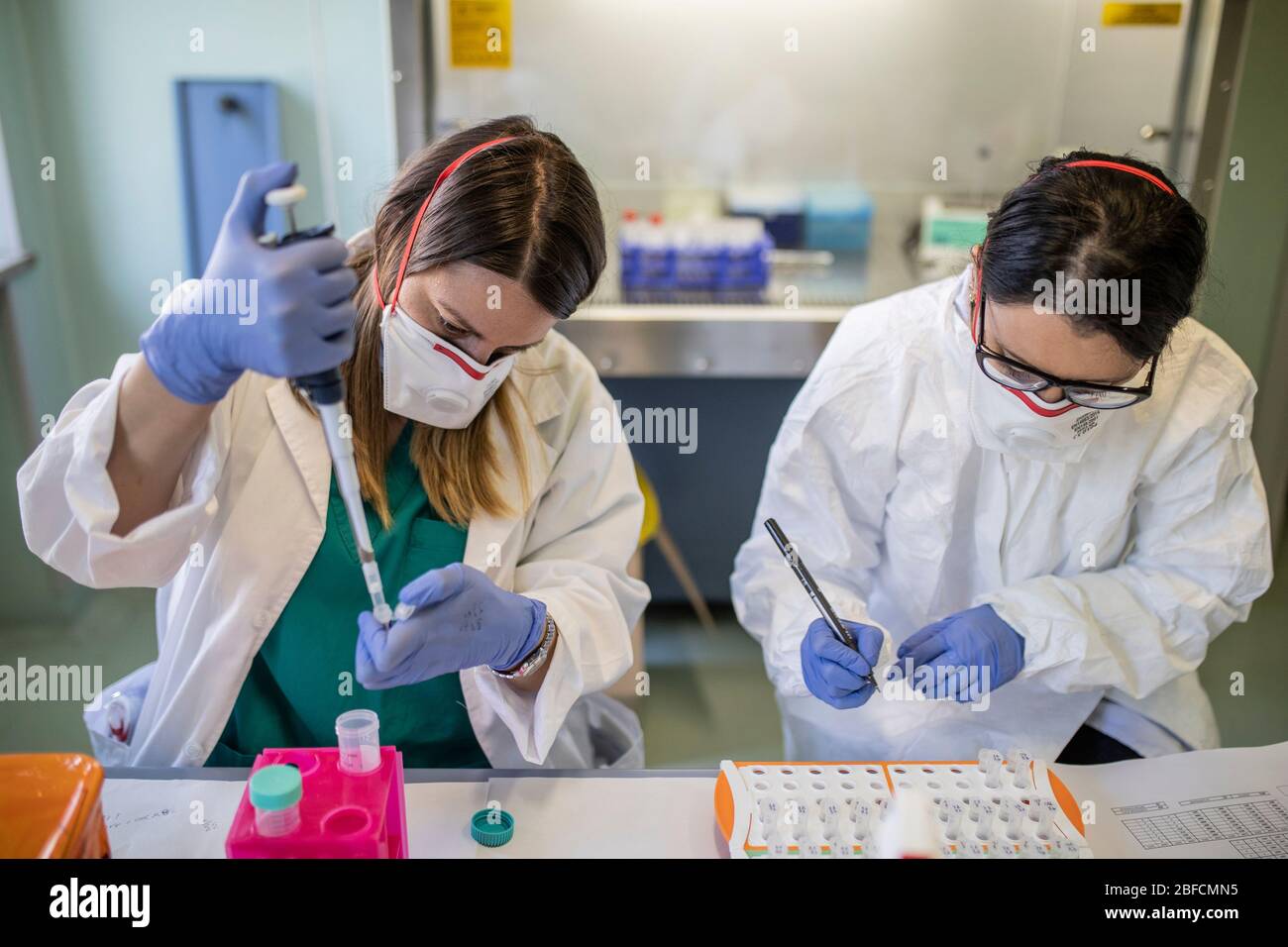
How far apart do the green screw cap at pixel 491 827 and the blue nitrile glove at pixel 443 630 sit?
6.4 inches

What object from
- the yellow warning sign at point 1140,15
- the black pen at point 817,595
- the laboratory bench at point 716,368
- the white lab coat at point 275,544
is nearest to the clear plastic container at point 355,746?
the white lab coat at point 275,544

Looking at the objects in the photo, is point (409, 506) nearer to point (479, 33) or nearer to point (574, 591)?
point (574, 591)

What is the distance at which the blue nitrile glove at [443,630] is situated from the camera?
1062mm

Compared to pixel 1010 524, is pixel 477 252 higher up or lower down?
higher up

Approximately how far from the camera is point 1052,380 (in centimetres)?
121

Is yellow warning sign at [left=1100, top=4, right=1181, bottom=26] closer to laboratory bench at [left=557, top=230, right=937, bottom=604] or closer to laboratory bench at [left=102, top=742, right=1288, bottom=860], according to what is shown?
laboratory bench at [left=557, top=230, right=937, bottom=604]

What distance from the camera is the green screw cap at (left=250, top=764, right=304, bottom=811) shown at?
0.82 metres

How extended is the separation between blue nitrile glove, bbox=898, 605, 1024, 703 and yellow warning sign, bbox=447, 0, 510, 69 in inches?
80.6

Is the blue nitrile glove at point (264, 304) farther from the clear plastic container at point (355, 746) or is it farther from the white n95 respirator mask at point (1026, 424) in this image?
the white n95 respirator mask at point (1026, 424)

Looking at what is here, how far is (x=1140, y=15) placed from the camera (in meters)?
2.74

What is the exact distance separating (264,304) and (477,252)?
1.03 ft

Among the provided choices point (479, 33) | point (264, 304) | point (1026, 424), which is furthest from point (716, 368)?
point (264, 304)

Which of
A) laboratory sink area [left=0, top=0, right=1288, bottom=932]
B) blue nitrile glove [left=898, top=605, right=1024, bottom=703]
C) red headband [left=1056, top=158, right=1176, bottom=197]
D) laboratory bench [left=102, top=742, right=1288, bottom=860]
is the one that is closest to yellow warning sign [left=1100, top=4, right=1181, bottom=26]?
laboratory sink area [left=0, top=0, right=1288, bottom=932]

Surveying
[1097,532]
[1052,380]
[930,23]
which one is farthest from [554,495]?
[930,23]
